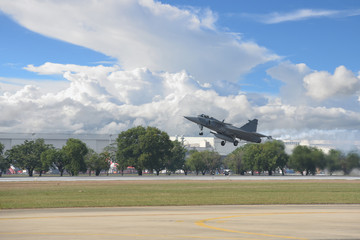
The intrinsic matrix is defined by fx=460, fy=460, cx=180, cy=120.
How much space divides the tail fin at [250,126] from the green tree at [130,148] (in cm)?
6597

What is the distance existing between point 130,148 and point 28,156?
33847 millimetres

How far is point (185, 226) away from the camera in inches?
896

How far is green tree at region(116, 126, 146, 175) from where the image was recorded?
476ft

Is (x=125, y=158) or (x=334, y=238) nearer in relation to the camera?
(x=334, y=238)

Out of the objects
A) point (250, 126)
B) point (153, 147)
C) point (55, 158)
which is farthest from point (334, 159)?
point (55, 158)

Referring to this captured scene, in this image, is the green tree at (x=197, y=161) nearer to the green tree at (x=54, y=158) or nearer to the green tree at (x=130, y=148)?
the green tree at (x=130, y=148)

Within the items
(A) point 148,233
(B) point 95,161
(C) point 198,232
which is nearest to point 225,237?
(C) point 198,232

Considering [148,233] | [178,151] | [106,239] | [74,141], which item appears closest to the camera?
[106,239]

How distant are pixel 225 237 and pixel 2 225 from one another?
38.3 feet

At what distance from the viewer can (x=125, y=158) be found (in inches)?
5792

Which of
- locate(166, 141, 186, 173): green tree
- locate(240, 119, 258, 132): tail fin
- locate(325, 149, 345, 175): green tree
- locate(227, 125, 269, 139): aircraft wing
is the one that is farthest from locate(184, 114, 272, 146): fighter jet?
locate(166, 141, 186, 173): green tree

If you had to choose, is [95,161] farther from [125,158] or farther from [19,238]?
[19,238]

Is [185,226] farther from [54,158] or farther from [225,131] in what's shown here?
[54,158]

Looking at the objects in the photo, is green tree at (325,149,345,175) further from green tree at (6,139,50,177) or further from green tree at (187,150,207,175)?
green tree at (187,150,207,175)
